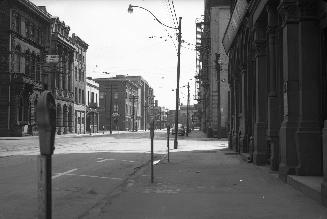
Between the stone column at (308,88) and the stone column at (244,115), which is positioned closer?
the stone column at (308,88)

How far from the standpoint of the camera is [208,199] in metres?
9.84

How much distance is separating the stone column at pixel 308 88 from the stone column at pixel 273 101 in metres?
2.53

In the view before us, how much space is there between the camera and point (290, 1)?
1190 cm

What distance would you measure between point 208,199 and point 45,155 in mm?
5907

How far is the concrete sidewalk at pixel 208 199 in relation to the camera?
8.27 metres

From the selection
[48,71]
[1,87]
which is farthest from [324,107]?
[48,71]

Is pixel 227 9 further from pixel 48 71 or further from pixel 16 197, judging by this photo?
pixel 16 197

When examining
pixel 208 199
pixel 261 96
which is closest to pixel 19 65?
pixel 261 96

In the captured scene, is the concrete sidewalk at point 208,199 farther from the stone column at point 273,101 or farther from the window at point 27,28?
the window at point 27,28

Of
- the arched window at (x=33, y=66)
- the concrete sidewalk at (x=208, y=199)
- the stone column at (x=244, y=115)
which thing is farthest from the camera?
the arched window at (x=33, y=66)

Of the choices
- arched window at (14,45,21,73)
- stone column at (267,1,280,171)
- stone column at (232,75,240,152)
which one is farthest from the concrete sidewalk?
arched window at (14,45,21,73)

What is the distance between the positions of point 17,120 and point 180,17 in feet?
95.6

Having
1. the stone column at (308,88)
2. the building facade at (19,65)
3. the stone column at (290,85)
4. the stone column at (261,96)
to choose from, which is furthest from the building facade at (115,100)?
the stone column at (308,88)

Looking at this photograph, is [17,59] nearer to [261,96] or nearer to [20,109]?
[20,109]
